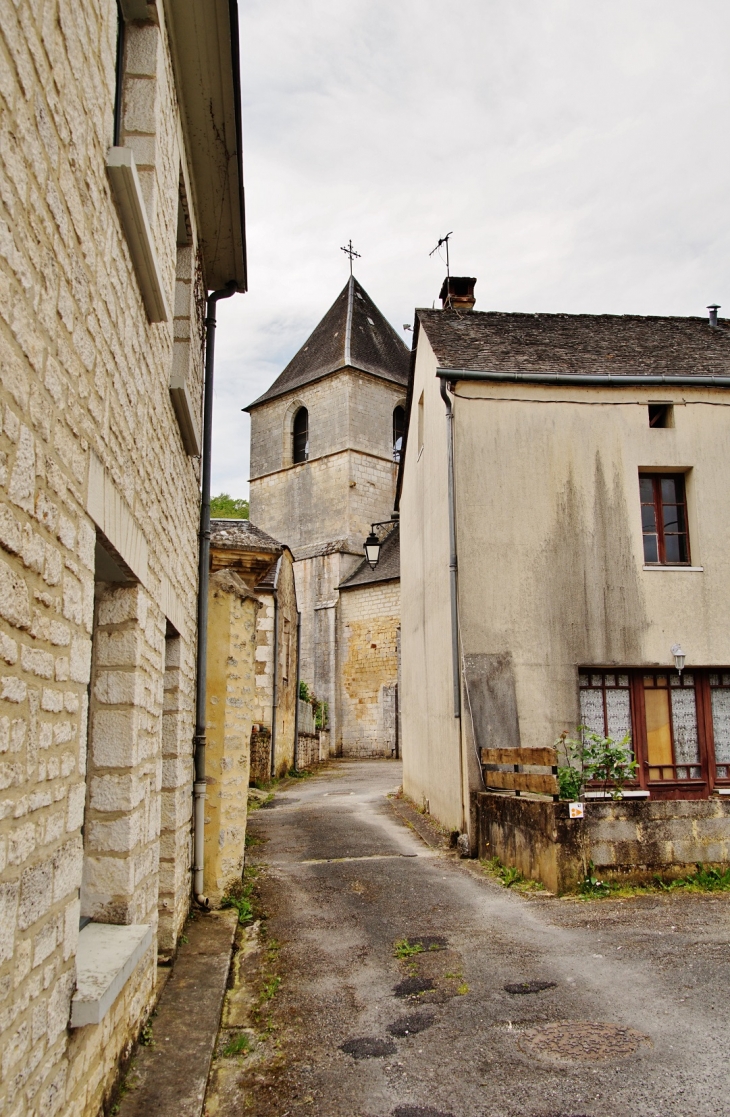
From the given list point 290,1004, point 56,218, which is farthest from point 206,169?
point 290,1004

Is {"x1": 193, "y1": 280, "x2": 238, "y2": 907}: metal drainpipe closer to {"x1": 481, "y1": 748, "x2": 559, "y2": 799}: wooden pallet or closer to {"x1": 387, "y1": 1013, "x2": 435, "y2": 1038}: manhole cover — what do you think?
{"x1": 387, "y1": 1013, "x2": 435, "y2": 1038}: manhole cover

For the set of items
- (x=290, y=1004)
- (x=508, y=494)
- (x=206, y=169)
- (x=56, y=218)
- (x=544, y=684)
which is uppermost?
(x=206, y=169)

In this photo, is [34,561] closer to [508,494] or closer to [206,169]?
[206,169]

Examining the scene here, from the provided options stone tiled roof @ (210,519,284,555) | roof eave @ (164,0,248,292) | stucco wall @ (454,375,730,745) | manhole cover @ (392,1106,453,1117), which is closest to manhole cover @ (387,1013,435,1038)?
manhole cover @ (392,1106,453,1117)

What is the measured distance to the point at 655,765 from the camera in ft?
31.9

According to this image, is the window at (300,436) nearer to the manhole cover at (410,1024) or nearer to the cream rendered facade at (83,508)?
the cream rendered facade at (83,508)

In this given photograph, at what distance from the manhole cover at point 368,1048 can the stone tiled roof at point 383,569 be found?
2269 centimetres

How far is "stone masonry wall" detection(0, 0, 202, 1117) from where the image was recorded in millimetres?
2070

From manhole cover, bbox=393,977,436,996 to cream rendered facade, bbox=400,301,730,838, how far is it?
13.2ft

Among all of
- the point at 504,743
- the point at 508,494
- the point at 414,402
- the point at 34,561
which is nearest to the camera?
the point at 34,561

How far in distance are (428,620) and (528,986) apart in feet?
23.6

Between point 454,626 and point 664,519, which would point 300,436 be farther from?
point 454,626

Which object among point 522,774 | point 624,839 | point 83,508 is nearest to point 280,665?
point 522,774

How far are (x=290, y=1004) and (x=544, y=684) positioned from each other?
5459mm
